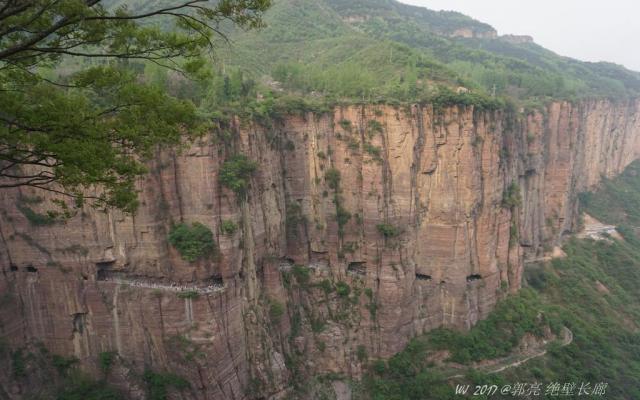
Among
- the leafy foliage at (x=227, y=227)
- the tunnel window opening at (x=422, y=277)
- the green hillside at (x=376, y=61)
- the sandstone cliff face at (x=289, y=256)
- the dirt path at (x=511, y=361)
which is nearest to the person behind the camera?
the sandstone cliff face at (x=289, y=256)

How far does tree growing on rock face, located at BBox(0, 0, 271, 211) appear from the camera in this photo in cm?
639

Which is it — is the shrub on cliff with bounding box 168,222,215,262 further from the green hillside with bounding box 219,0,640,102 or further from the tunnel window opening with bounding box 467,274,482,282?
the tunnel window opening with bounding box 467,274,482,282

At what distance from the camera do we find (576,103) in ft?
131

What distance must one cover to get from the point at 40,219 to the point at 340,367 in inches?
620

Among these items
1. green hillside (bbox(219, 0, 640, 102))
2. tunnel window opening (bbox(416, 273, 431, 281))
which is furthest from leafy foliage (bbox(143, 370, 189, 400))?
green hillside (bbox(219, 0, 640, 102))

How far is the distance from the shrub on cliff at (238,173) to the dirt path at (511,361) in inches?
565

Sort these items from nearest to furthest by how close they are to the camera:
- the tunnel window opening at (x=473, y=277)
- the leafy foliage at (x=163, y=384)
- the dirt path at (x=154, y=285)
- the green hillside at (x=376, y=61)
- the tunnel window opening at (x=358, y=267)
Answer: the leafy foliage at (x=163, y=384) → the dirt path at (x=154, y=285) → the tunnel window opening at (x=358, y=267) → the tunnel window opening at (x=473, y=277) → the green hillside at (x=376, y=61)

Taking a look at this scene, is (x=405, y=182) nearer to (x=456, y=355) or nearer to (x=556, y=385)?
(x=456, y=355)

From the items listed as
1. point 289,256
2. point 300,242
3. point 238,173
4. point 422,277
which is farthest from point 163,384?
point 422,277

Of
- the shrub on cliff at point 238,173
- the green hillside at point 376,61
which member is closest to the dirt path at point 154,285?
the shrub on cliff at point 238,173

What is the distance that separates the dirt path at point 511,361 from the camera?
25375mm

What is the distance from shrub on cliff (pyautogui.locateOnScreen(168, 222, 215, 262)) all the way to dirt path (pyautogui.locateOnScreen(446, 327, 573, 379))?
564 inches

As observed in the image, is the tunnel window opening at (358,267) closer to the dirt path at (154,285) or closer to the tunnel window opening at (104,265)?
the dirt path at (154,285)

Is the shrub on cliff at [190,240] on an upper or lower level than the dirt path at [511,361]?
upper
